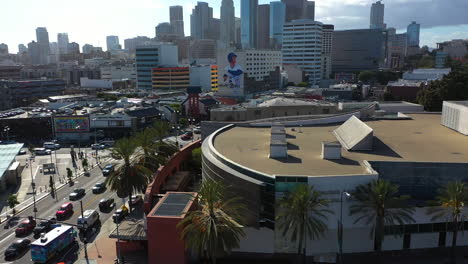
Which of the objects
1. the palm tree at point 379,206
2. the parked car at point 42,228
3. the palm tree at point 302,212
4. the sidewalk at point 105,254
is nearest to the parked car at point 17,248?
the parked car at point 42,228

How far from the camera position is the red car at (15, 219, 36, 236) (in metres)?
43.1

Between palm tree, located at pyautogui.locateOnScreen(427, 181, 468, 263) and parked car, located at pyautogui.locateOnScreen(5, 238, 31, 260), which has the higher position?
palm tree, located at pyautogui.locateOnScreen(427, 181, 468, 263)

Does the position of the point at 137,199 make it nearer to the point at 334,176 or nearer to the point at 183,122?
the point at 334,176

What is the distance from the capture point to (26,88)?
165 meters

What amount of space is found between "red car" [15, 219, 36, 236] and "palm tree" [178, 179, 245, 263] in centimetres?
2320

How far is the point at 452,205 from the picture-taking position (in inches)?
1226

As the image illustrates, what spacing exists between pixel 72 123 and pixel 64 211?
53875mm

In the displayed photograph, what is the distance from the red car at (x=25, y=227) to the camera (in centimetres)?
4312

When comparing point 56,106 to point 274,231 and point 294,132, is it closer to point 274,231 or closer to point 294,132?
point 294,132

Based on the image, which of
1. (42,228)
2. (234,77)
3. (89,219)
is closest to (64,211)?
(42,228)

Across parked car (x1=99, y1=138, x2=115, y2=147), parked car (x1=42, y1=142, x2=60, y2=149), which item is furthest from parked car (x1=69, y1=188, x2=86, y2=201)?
parked car (x1=42, y1=142, x2=60, y2=149)

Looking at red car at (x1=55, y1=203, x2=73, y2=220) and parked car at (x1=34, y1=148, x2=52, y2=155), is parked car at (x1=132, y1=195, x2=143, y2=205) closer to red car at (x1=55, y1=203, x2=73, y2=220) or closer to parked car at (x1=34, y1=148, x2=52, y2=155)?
red car at (x1=55, y1=203, x2=73, y2=220)

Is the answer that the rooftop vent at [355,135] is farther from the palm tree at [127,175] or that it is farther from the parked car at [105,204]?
the parked car at [105,204]

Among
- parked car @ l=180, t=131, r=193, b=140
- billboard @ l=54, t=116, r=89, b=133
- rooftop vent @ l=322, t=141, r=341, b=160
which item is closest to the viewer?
rooftop vent @ l=322, t=141, r=341, b=160
